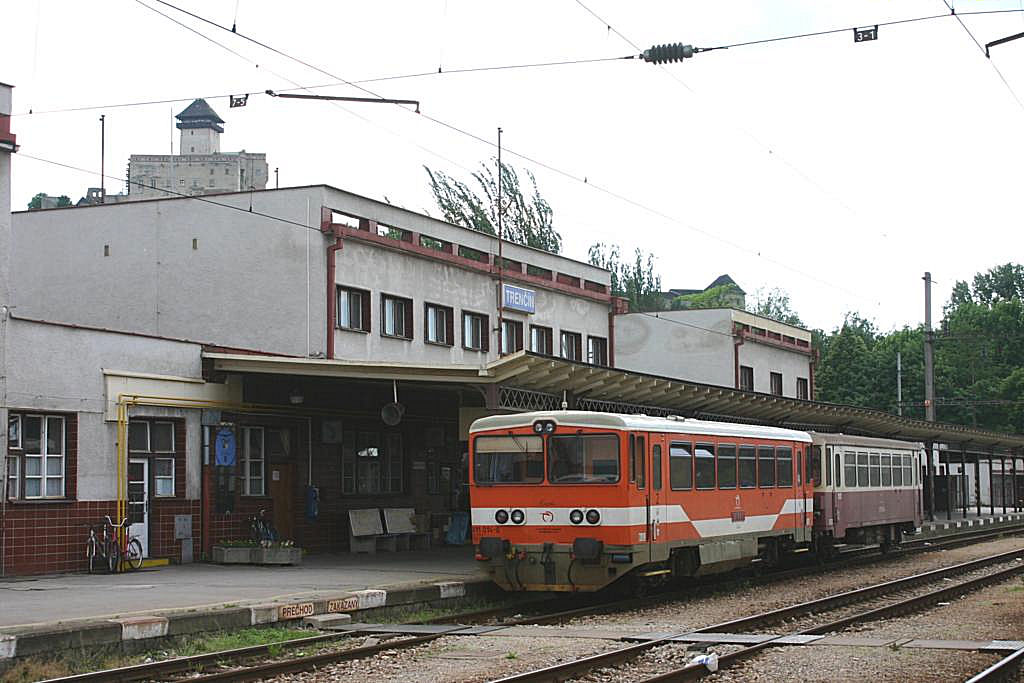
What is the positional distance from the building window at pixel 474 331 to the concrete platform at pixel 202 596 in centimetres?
1181

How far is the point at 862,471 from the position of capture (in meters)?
26.9

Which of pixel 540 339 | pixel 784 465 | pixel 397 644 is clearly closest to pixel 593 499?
pixel 397 644

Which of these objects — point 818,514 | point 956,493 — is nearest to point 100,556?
point 818,514

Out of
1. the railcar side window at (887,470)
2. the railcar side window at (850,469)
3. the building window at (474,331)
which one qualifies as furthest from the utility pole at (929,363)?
the railcar side window at (850,469)

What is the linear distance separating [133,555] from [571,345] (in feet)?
67.8

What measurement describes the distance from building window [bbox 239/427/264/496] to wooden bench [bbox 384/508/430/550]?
3.48 metres

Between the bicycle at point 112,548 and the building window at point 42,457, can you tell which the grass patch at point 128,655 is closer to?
the bicycle at point 112,548

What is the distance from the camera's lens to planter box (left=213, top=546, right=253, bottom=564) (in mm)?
22312

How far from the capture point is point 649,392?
25906mm

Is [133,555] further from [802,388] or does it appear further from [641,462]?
[802,388]

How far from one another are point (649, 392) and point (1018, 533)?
1974cm

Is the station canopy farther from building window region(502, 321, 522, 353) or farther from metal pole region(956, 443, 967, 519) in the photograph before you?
metal pole region(956, 443, 967, 519)

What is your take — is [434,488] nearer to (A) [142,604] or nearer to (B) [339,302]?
(B) [339,302]

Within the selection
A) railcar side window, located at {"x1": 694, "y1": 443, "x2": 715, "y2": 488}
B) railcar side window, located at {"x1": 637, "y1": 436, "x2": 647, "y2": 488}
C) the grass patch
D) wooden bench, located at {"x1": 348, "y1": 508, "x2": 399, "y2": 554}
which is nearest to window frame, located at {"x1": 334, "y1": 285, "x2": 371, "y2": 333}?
wooden bench, located at {"x1": 348, "y1": 508, "x2": 399, "y2": 554}
